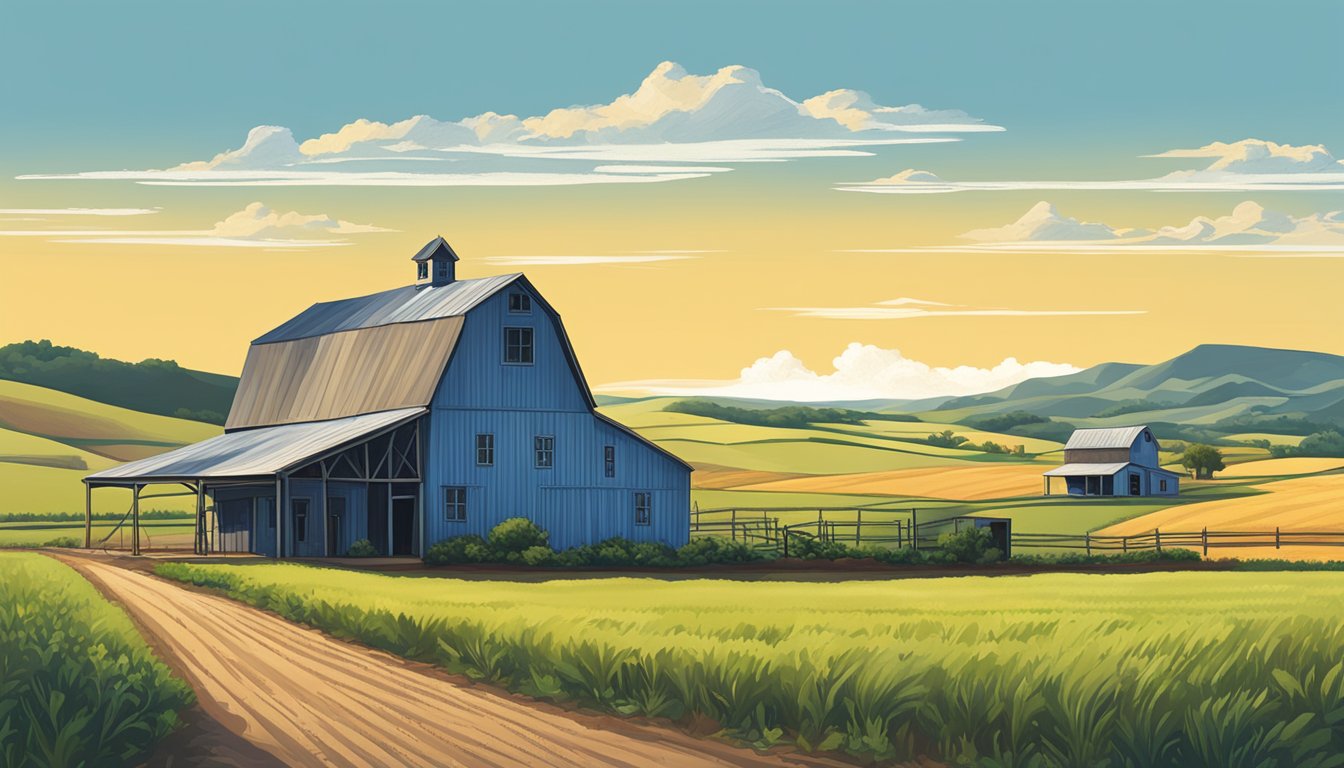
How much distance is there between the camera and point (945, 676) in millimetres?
18094

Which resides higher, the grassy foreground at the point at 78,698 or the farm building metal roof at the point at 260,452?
the farm building metal roof at the point at 260,452

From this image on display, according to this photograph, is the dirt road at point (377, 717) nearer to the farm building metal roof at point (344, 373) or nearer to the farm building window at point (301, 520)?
the farm building window at point (301, 520)

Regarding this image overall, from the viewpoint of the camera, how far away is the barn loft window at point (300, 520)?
68812 mm

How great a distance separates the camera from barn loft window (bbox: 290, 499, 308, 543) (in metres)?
68.8

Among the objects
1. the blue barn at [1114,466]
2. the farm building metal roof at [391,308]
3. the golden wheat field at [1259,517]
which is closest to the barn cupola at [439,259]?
the farm building metal roof at [391,308]

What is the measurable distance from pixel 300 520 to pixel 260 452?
3.63 metres

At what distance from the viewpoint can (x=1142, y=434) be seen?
134m

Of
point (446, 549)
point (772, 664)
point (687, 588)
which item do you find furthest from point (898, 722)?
point (446, 549)

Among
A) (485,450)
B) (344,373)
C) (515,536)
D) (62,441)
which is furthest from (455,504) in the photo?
(62,441)

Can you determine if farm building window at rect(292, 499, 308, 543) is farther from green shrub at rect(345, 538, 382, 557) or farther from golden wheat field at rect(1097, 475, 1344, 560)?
golden wheat field at rect(1097, 475, 1344, 560)

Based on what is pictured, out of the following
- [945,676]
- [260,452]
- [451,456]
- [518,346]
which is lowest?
[945,676]

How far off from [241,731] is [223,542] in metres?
60.4

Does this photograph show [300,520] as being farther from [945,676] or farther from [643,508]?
[945,676]

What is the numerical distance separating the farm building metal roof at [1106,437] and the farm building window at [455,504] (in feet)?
246
